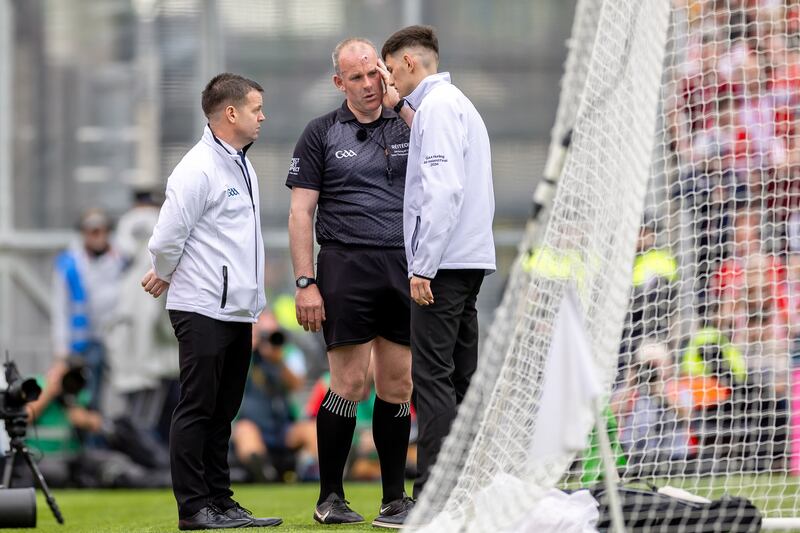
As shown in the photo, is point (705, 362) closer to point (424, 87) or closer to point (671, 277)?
point (671, 277)

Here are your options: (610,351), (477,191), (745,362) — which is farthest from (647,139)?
(745,362)

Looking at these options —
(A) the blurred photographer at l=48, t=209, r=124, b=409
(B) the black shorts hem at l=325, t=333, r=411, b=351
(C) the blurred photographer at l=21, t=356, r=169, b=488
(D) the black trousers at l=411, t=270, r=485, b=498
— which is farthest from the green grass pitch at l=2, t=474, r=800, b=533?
(A) the blurred photographer at l=48, t=209, r=124, b=409

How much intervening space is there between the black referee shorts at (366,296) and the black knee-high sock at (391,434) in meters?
0.31

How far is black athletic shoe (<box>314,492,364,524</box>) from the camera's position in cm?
627

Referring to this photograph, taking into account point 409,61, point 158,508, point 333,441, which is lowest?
point 158,508

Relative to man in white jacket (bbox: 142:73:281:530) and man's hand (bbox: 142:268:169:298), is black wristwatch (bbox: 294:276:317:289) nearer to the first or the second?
man in white jacket (bbox: 142:73:281:530)

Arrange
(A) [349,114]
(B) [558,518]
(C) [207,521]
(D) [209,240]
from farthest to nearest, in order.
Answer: (A) [349,114], (D) [209,240], (C) [207,521], (B) [558,518]

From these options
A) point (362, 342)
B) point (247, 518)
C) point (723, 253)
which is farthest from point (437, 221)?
point (723, 253)

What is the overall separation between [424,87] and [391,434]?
4.92 ft

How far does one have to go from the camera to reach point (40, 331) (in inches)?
520

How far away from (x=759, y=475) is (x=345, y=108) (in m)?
2.86

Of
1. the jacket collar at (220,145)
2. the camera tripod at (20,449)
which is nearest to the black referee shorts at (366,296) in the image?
the jacket collar at (220,145)

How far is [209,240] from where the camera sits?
6.20 meters

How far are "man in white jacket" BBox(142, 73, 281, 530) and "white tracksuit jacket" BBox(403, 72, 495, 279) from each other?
2.45ft
